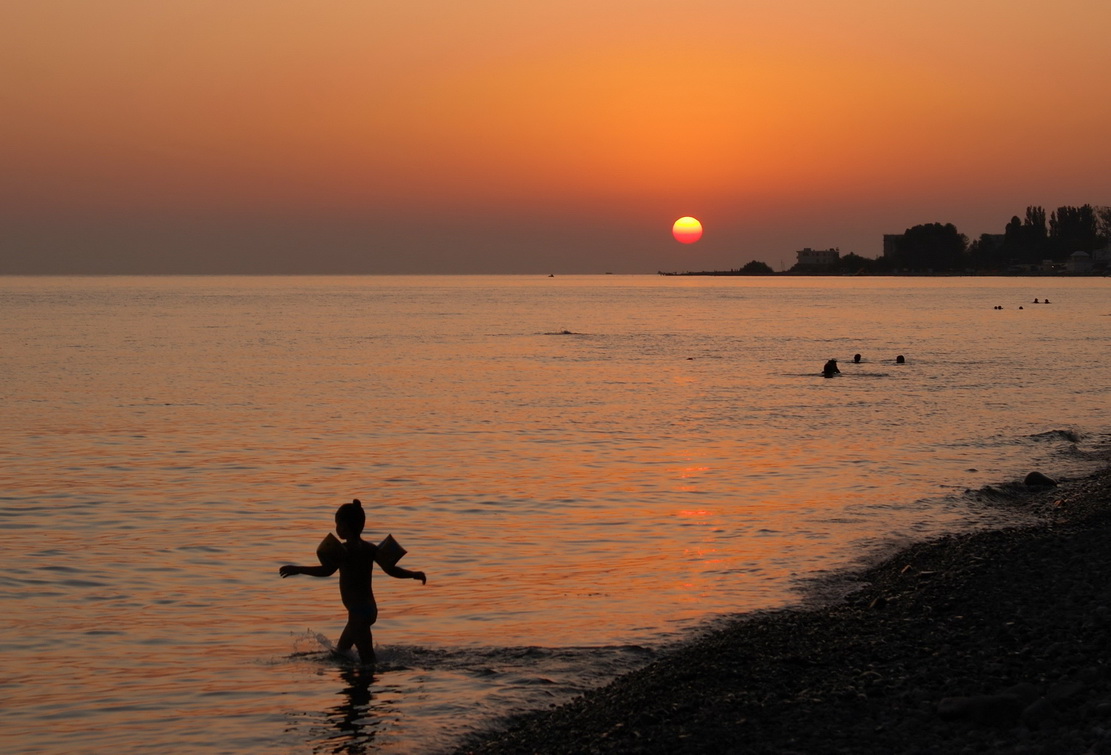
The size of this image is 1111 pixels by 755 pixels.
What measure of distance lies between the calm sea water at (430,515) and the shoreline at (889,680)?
1.16 meters

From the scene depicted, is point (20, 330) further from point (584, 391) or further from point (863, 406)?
point (863, 406)

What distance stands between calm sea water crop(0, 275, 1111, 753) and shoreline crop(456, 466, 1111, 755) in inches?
45.5

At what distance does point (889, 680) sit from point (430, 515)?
437 inches

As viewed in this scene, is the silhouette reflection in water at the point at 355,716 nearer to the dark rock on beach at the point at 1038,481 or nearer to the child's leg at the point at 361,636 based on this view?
the child's leg at the point at 361,636

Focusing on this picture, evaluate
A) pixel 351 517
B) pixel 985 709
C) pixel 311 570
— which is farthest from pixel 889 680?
pixel 311 570

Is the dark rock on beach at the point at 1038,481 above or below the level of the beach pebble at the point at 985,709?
below

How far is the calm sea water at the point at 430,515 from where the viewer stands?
34.3 feet

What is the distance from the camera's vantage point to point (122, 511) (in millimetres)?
19047

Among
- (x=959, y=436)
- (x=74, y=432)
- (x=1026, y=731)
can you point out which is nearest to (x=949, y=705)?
(x=1026, y=731)

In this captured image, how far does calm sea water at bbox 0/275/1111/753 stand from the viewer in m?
10.4

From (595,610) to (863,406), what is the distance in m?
26.8

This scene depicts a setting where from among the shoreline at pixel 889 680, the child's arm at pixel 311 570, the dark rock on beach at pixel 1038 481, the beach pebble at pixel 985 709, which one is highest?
the child's arm at pixel 311 570

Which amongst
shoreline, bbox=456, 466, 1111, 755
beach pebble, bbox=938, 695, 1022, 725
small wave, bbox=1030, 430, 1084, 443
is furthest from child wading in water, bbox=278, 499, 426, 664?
small wave, bbox=1030, 430, 1084, 443

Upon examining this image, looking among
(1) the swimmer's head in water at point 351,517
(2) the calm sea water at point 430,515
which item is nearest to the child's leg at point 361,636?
(2) the calm sea water at point 430,515
